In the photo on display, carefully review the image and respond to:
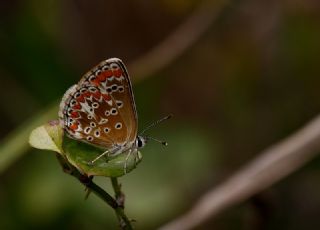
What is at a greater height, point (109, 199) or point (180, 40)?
point (109, 199)

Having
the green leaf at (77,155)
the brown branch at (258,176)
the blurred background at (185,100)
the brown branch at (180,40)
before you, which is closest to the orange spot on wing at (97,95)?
the green leaf at (77,155)

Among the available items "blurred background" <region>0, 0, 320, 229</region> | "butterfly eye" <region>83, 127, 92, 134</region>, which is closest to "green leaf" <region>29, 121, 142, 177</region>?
"butterfly eye" <region>83, 127, 92, 134</region>

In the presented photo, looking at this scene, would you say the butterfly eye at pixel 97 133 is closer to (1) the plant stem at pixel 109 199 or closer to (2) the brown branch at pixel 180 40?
(1) the plant stem at pixel 109 199

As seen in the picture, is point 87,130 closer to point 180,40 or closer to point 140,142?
point 140,142

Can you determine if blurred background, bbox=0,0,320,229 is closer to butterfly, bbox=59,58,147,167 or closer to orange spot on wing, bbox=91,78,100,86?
butterfly, bbox=59,58,147,167

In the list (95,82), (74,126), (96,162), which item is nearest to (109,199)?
(96,162)
